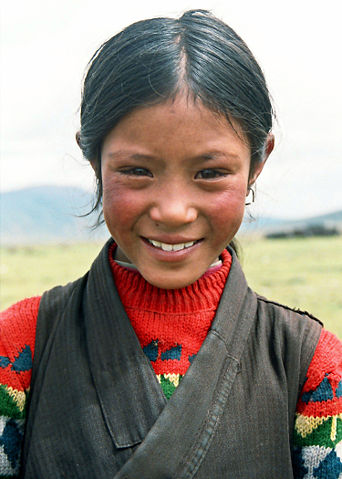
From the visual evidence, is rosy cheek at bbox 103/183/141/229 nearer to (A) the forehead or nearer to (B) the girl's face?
(B) the girl's face

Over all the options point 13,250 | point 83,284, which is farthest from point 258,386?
point 13,250

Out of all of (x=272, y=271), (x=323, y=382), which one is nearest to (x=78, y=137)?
(x=323, y=382)

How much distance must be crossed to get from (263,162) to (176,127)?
46 centimetres

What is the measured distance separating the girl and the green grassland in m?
2.39

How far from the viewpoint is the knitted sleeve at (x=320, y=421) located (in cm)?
184

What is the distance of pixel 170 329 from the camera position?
6.36 ft

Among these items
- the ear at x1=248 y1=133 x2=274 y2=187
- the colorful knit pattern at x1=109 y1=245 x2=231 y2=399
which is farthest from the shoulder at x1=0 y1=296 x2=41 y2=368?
the ear at x1=248 y1=133 x2=274 y2=187

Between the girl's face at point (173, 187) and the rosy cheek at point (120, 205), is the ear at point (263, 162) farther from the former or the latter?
the rosy cheek at point (120, 205)

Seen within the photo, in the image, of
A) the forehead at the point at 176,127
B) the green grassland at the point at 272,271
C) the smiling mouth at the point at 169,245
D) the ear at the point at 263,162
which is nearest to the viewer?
the forehead at the point at 176,127

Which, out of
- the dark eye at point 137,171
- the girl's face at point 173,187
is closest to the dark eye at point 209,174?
the girl's face at point 173,187

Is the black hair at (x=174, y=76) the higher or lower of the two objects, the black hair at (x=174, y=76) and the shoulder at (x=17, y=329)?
the higher

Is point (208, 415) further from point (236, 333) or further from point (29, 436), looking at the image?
point (29, 436)

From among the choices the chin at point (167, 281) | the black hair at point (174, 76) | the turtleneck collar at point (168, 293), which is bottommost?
the turtleneck collar at point (168, 293)

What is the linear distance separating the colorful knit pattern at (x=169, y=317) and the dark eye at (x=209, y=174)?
0.35 m
